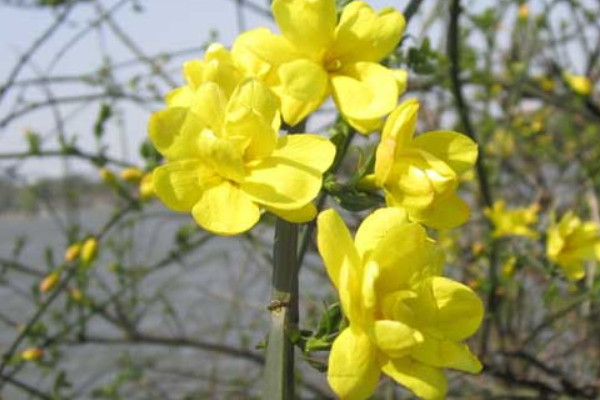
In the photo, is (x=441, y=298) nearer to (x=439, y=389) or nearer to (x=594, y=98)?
(x=439, y=389)

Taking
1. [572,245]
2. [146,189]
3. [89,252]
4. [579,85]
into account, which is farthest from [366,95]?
[579,85]

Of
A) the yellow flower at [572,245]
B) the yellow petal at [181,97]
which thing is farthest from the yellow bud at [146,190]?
the yellow petal at [181,97]

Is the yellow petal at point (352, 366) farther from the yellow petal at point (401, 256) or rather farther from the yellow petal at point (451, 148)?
the yellow petal at point (451, 148)

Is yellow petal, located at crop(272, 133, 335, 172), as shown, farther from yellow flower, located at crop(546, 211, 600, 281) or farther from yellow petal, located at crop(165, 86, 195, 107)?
yellow flower, located at crop(546, 211, 600, 281)

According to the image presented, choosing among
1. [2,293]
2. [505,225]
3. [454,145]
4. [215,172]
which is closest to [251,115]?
[215,172]

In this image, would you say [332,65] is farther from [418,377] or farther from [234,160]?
[418,377]

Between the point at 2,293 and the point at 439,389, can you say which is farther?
the point at 2,293
